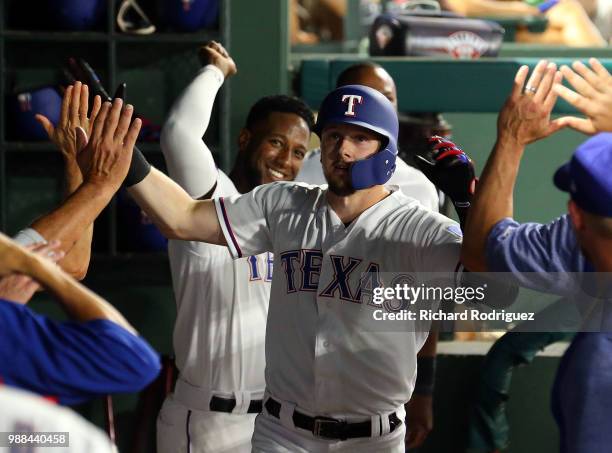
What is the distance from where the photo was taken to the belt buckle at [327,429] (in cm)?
310

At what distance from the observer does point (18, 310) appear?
203 cm

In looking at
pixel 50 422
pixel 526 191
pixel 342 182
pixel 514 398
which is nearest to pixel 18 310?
pixel 50 422

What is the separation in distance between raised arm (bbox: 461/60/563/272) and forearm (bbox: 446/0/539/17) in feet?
16.1

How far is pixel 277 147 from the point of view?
403 centimetres

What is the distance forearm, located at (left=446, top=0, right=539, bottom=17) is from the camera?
7340 millimetres

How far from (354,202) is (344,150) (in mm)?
198

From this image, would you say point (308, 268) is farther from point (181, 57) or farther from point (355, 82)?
point (181, 57)

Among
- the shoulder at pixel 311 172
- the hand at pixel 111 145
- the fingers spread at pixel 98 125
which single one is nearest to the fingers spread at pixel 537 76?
the hand at pixel 111 145

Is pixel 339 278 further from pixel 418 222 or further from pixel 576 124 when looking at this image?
pixel 576 124

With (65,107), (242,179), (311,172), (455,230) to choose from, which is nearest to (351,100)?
(455,230)

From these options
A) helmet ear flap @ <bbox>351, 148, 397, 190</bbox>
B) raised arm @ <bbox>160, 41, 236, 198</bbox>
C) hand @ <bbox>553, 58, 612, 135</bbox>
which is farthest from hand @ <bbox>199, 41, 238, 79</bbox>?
hand @ <bbox>553, 58, 612, 135</bbox>

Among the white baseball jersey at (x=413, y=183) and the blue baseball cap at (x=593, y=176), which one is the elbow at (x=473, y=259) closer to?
the blue baseball cap at (x=593, y=176)

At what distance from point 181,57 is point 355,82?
121 cm

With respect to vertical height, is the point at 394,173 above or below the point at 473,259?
below
